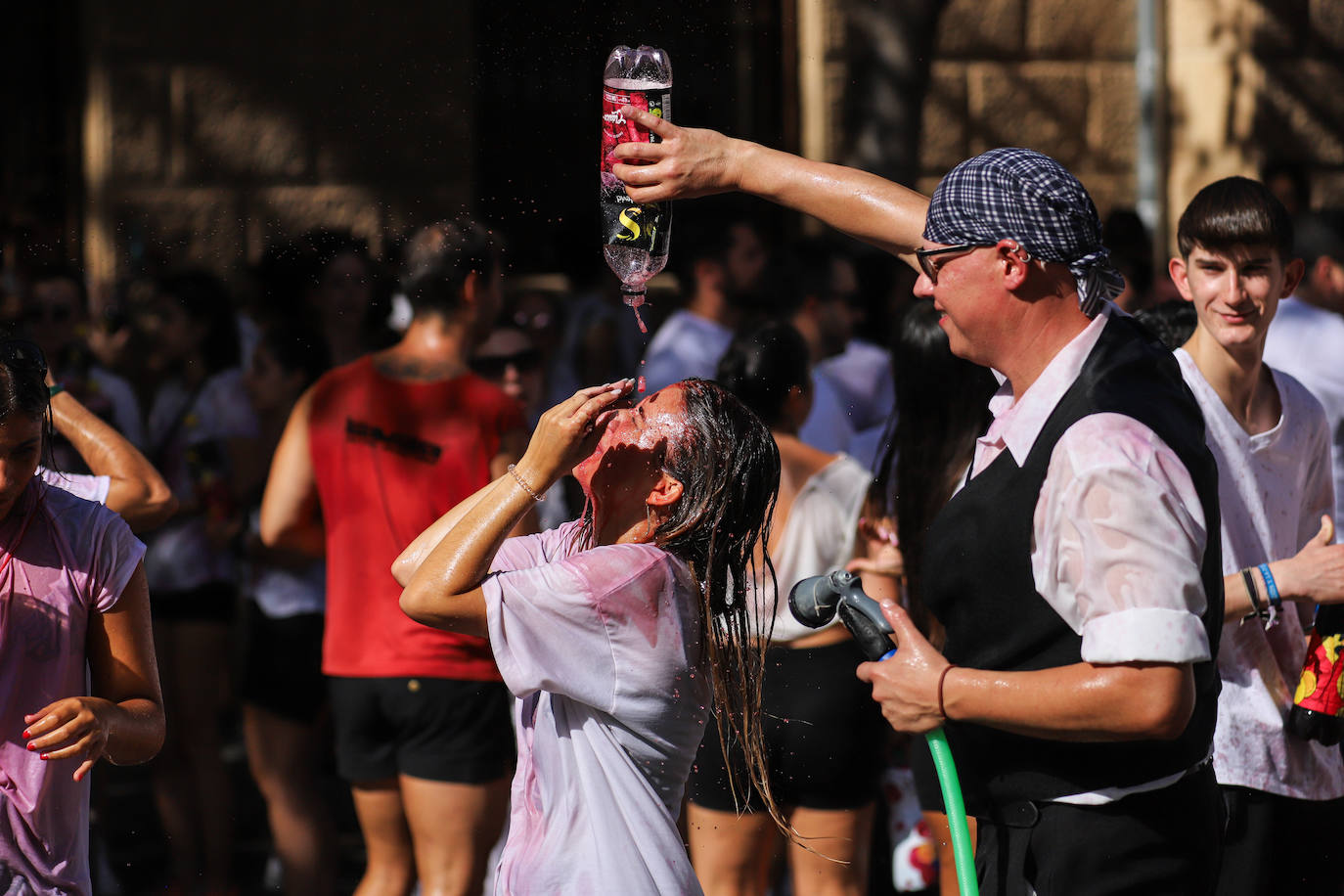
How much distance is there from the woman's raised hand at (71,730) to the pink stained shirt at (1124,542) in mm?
1499

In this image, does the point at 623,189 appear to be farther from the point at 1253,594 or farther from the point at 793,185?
the point at 1253,594

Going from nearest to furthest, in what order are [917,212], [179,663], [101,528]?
[101,528] < [917,212] < [179,663]

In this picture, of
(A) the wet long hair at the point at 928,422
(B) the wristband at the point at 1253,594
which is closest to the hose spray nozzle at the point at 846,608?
(B) the wristband at the point at 1253,594

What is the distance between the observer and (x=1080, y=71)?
9.12m

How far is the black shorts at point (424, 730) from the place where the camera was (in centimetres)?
420

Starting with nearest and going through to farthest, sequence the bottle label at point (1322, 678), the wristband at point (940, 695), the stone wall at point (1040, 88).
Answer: the wristband at point (940, 695) → the bottle label at point (1322, 678) → the stone wall at point (1040, 88)

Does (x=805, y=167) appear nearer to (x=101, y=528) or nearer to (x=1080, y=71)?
(x=101, y=528)

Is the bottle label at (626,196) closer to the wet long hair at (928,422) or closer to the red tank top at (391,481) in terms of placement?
the wet long hair at (928,422)

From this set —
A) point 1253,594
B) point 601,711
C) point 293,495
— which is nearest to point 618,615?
point 601,711

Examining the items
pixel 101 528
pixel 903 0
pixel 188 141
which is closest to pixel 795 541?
pixel 101 528

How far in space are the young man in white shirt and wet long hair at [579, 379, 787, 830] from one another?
1.15m

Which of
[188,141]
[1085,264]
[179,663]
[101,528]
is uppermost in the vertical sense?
[188,141]

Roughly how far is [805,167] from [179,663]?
118 inches

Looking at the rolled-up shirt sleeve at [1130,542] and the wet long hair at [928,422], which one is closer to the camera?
the rolled-up shirt sleeve at [1130,542]
